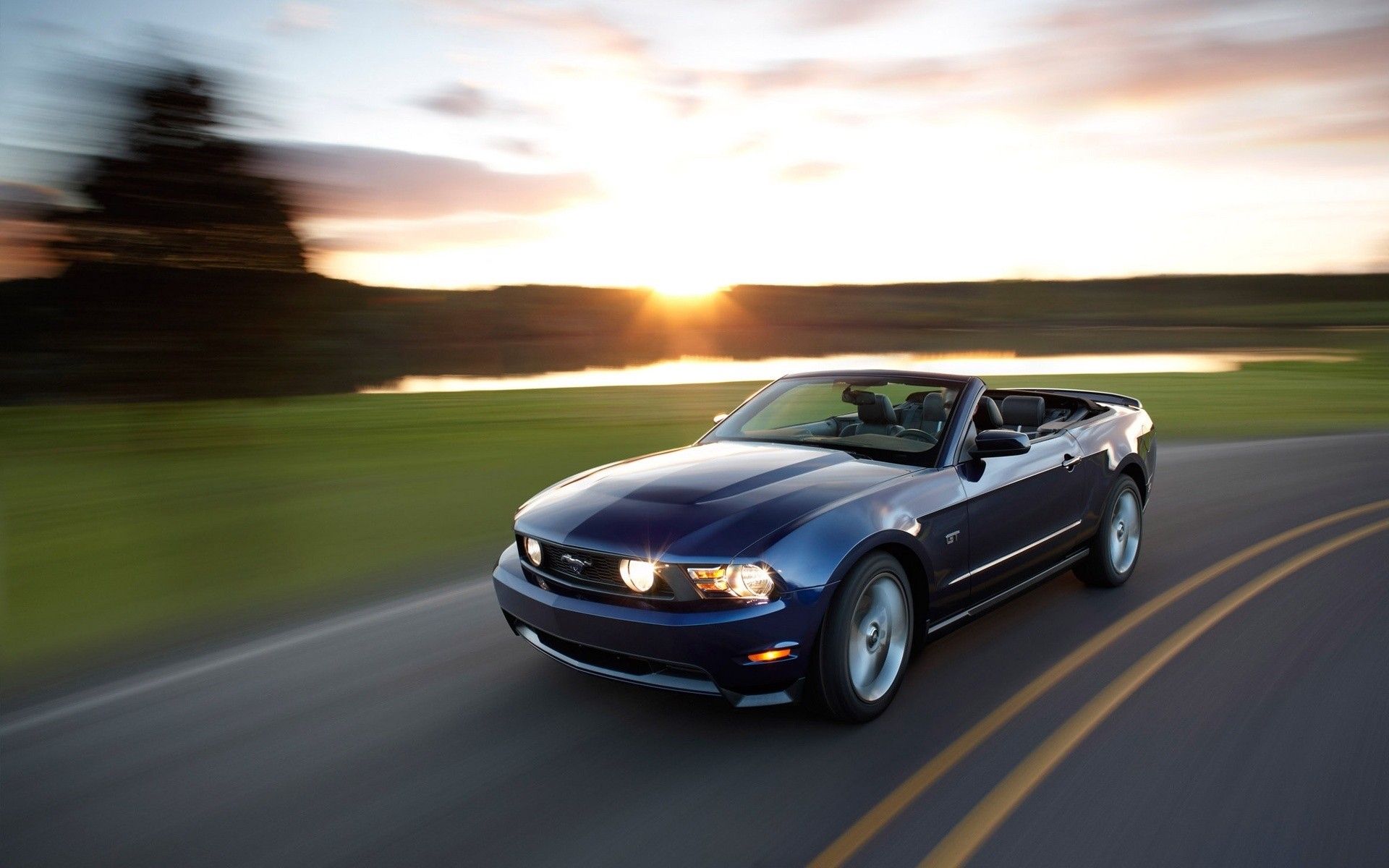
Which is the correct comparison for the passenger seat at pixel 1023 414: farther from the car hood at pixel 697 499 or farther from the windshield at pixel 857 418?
the car hood at pixel 697 499

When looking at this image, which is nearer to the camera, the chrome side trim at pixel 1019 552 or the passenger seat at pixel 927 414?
the chrome side trim at pixel 1019 552

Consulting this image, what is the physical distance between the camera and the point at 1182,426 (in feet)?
49.2

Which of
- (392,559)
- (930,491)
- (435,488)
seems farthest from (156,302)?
(930,491)

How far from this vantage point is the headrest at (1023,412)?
18.7 ft

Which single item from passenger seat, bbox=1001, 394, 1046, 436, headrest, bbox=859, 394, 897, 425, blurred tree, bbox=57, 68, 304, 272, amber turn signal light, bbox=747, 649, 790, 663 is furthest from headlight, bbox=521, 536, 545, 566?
blurred tree, bbox=57, 68, 304, 272

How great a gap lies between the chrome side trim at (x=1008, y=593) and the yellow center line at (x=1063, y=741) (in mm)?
648

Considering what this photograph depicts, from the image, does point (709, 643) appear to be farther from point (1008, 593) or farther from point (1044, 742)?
point (1008, 593)

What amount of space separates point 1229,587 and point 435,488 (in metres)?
7.00

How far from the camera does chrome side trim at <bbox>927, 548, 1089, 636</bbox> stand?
4402 millimetres

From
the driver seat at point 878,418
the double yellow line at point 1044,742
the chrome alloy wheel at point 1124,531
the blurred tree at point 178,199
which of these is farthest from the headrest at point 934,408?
the blurred tree at point 178,199

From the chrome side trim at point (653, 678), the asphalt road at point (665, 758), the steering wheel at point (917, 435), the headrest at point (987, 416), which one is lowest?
the asphalt road at point (665, 758)

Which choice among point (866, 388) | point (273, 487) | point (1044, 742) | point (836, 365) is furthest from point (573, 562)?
point (836, 365)

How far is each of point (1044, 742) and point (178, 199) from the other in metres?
9.83

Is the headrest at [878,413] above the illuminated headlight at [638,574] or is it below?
above
